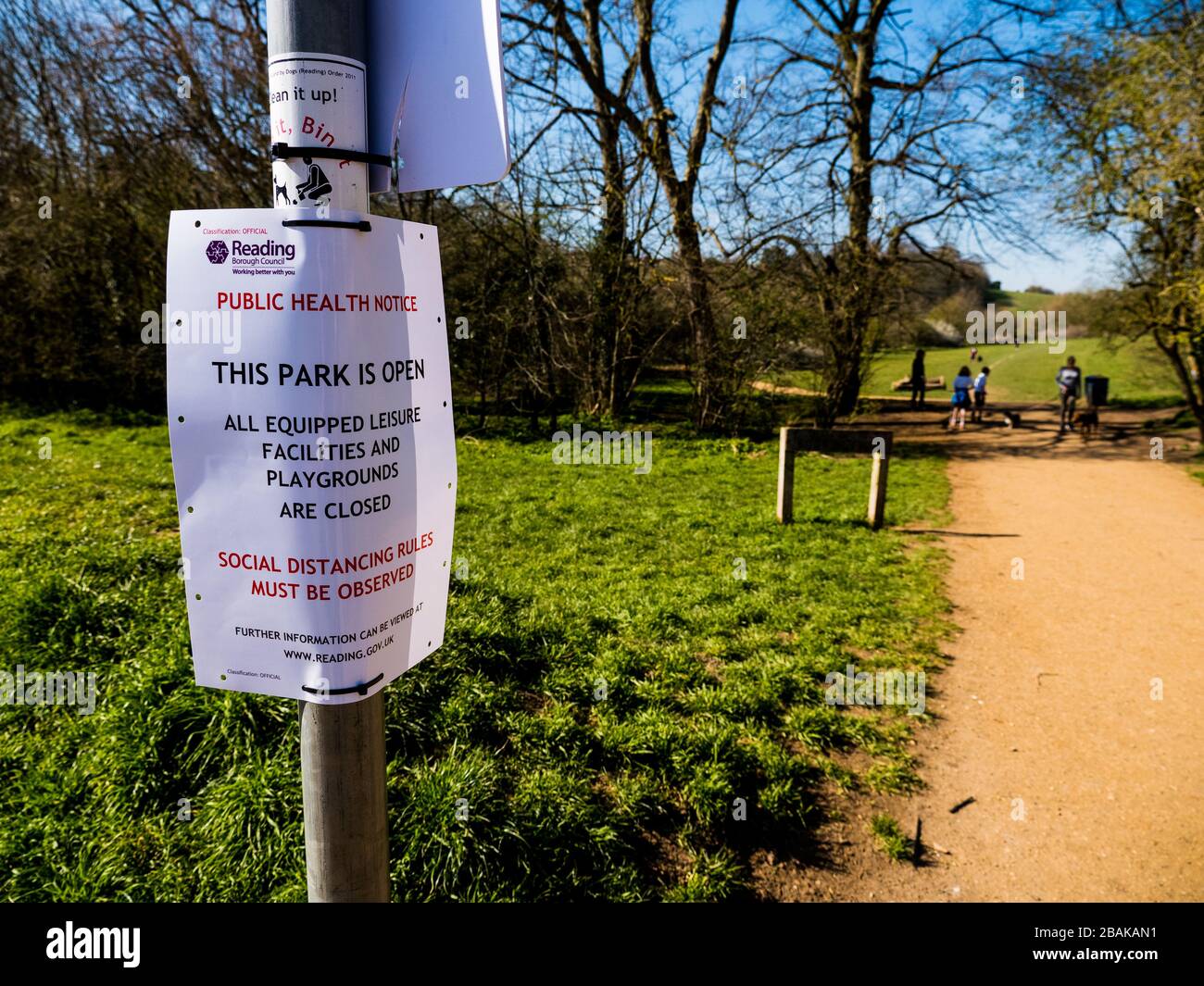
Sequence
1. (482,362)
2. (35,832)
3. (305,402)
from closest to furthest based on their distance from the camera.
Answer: (305,402) → (35,832) → (482,362)

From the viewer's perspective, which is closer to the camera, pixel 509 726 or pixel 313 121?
pixel 313 121

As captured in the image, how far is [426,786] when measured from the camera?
132 inches

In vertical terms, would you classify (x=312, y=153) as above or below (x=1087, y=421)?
above

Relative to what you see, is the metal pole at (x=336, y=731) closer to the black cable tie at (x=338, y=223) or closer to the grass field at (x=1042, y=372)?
the black cable tie at (x=338, y=223)

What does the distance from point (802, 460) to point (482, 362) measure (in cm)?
A: 634

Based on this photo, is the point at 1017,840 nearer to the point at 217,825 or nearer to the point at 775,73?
the point at 217,825

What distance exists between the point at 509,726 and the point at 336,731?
2473mm

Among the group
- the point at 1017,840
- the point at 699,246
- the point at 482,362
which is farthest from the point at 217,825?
the point at 699,246

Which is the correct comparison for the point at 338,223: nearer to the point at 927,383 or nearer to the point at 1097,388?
the point at 1097,388

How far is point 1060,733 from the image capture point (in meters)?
4.67

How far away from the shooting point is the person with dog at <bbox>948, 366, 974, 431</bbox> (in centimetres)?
1823

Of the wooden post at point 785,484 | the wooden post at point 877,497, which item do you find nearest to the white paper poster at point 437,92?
the wooden post at point 785,484

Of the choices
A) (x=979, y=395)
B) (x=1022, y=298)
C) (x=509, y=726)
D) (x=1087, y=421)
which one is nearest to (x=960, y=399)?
(x=979, y=395)

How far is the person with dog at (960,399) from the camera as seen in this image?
1823 cm
